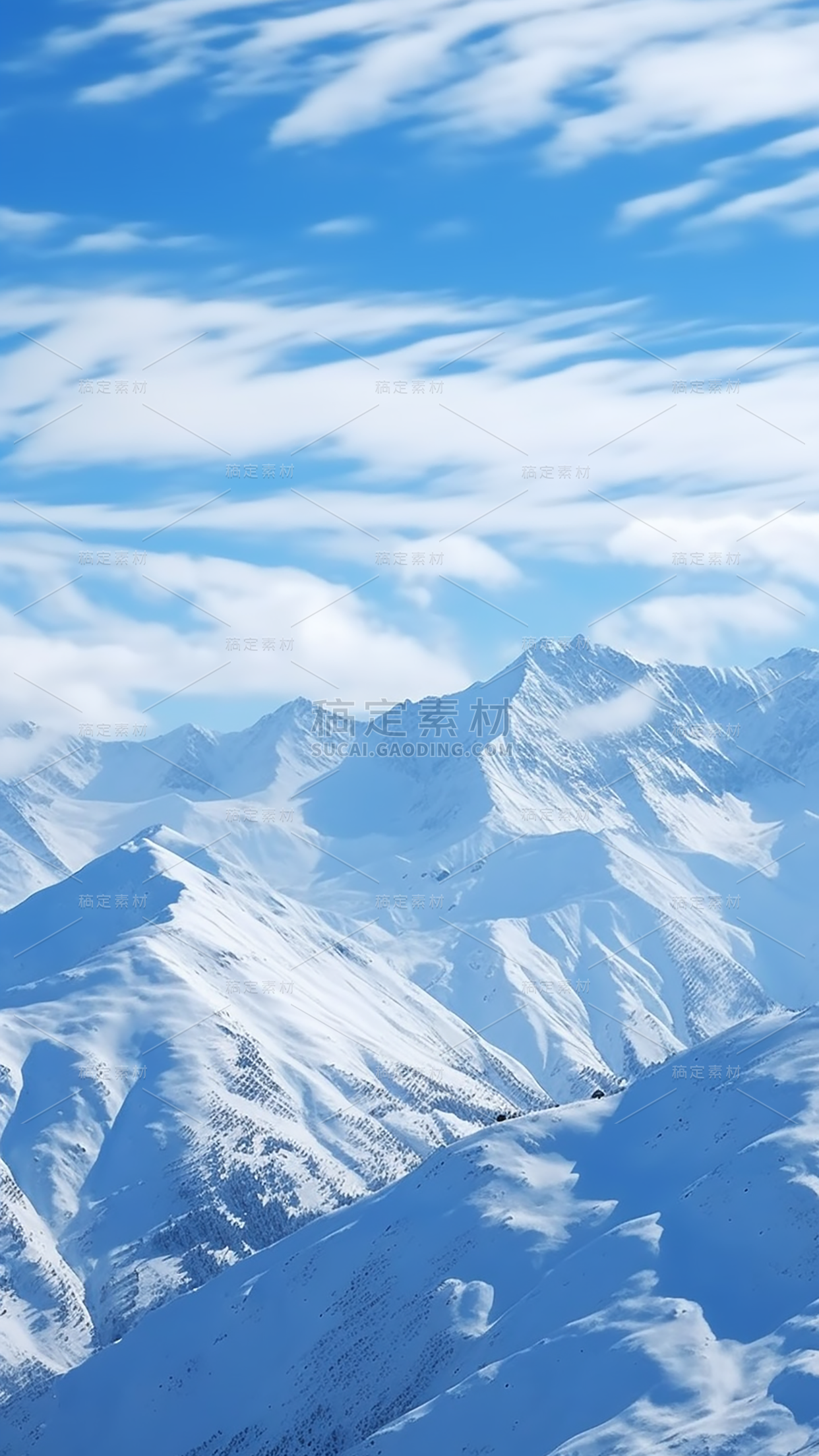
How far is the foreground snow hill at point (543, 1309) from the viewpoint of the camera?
375 feet

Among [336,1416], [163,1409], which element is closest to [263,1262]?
[163,1409]

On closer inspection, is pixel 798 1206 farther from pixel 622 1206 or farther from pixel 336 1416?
pixel 336 1416

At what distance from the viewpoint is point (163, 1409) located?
504 feet

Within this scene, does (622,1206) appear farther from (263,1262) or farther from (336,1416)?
(263,1262)

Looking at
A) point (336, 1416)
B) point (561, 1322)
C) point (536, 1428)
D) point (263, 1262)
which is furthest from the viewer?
point (263, 1262)

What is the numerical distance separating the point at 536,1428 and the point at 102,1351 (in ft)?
235

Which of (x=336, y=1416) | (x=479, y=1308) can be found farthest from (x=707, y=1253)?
(x=336, y=1416)

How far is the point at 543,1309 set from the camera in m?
130

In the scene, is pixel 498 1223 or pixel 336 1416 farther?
pixel 498 1223

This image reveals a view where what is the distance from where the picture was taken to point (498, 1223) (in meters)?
145

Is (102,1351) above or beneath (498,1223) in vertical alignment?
beneath

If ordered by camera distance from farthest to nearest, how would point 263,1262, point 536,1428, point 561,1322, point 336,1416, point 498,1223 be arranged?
point 263,1262 → point 498,1223 → point 336,1416 → point 561,1322 → point 536,1428

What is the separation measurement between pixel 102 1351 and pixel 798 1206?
82.0m

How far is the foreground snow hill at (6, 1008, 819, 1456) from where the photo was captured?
114312 mm
